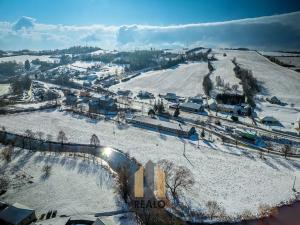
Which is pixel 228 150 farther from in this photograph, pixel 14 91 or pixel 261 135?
pixel 14 91

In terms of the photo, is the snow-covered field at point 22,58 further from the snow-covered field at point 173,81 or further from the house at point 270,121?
the house at point 270,121

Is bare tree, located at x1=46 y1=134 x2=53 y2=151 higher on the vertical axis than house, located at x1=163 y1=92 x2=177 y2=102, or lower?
lower

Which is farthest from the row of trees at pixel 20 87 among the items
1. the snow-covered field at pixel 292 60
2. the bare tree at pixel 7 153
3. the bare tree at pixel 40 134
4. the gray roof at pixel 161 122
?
the snow-covered field at pixel 292 60

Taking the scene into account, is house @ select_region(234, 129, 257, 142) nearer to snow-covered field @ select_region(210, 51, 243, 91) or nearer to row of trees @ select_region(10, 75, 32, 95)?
snow-covered field @ select_region(210, 51, 243, 91)

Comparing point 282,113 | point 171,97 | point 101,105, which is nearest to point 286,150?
point 282,113

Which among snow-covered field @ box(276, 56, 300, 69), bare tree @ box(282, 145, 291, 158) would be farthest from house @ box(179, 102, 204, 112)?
snow-covered field @ box(276, 56, 300, 69)

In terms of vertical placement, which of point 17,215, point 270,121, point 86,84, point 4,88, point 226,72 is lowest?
point 17,215

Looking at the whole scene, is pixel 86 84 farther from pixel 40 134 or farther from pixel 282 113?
pixel 282 113
